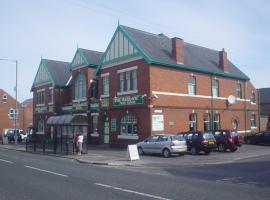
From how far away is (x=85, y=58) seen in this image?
36.7 metres

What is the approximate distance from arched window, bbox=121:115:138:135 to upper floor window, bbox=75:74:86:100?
26.7 ft

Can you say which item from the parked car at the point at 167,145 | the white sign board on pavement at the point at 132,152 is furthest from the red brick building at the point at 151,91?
the white sign board on pavement at the point at 132,152

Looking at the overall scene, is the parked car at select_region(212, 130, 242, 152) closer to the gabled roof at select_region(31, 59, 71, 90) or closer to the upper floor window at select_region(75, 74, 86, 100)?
the upper floor window at select_region(75, 74, 86, 100)

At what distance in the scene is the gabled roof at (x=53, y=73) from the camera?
141ft

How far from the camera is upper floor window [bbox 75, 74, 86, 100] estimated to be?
37.3 m

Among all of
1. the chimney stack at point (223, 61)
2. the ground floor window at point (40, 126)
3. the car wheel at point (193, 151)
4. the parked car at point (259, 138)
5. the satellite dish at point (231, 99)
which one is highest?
the chimney stack at point (223, 61)

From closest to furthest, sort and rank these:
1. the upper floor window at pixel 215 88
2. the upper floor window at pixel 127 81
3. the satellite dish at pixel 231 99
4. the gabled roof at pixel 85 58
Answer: the upper floor window at pixel 127 81 → the upper floor window at pixel 215 88 → the satellite dish at pixel 231 99 → the gabled roof at pixel 85 58

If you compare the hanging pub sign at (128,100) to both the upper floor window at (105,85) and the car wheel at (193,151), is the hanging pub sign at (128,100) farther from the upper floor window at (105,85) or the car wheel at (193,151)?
the car wheel at (193,151)

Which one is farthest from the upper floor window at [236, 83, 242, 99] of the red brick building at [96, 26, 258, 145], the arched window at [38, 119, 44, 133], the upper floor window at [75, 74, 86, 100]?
Result: the arched window at [38, 119, 44, 133]

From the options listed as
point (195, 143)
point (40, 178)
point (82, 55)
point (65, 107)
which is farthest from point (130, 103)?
point (40, 178)

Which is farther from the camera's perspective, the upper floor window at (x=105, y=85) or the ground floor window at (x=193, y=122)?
the upper floor window at (x=105, y=85)

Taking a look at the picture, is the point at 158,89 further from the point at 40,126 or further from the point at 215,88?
the point at 40,126

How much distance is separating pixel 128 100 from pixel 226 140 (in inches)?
363

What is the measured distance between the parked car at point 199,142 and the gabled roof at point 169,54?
7443mm
